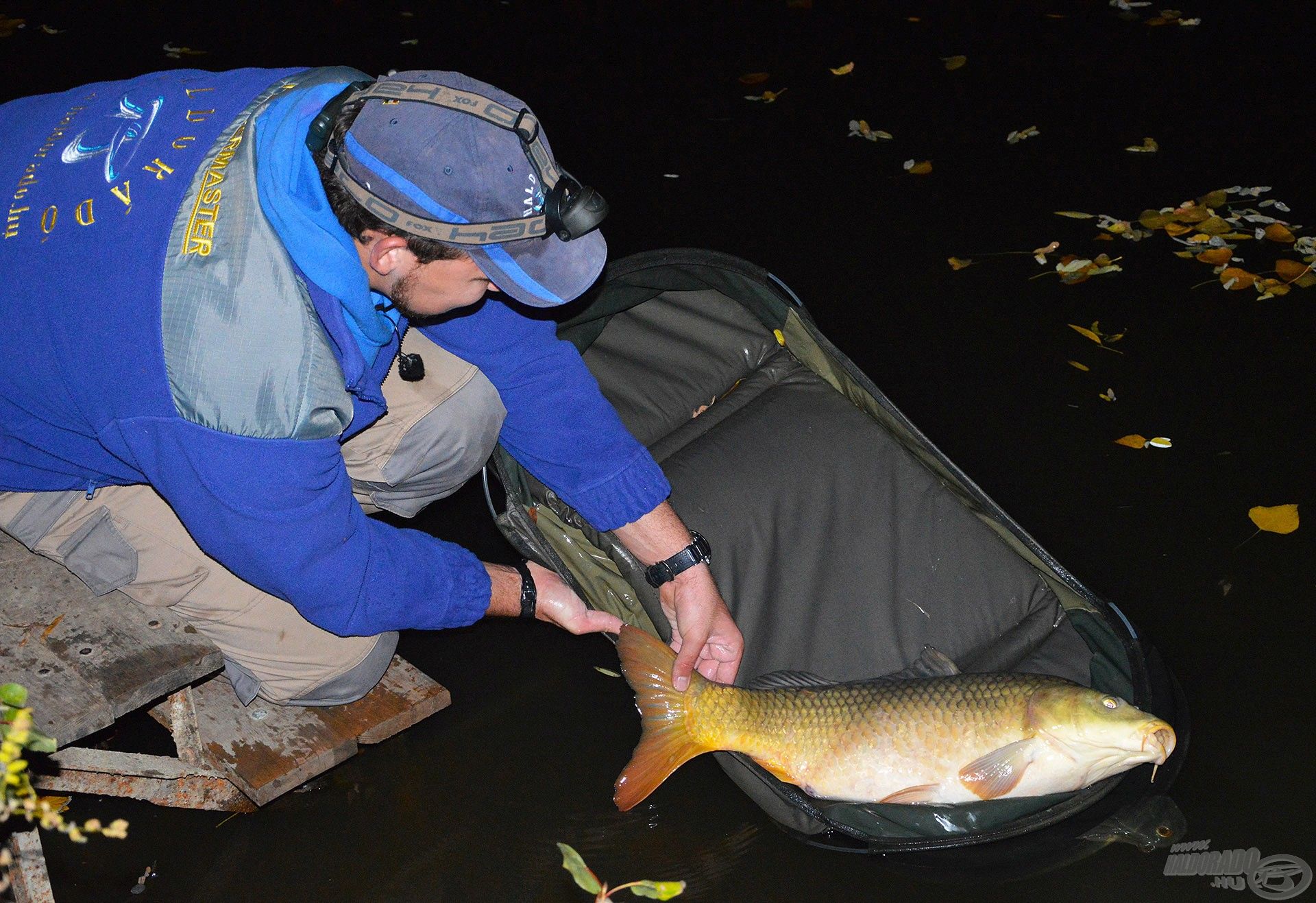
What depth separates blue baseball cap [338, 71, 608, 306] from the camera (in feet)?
5.71

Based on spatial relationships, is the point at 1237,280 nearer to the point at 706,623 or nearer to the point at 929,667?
the point at 929,667

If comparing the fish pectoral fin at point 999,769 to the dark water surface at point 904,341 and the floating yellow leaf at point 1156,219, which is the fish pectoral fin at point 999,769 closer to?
the dark water surface at point 904,341

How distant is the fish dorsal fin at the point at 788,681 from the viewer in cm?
229

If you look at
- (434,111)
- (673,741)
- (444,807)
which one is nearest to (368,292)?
(434,111)

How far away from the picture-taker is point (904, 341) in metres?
3.71

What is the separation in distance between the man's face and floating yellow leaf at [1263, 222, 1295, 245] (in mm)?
3212

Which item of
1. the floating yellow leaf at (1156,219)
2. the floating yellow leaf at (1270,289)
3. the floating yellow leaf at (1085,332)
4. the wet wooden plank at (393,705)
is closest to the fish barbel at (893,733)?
the wet wooden plank at (393,705)

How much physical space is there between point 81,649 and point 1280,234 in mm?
3929

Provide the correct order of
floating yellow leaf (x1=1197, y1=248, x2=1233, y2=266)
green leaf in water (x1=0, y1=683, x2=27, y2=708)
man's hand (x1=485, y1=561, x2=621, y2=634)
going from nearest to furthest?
green leaf in water (x1=0, y1=683, x2=27, y2=708) < man's hand (x1=485, y1=561, x2=621, y2=634) < floating yellow leaf (x1=1197, y1=248, x2=1233, y2=266)

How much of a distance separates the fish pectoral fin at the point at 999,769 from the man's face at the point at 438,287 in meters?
1.23

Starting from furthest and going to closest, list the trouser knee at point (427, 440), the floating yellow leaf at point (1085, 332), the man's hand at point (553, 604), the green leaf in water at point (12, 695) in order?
the floating yellow leaf at point (1085, 332), the trouser knee at point (427, 440), the man's hand at point (553, 604), the green leaf in water at point (12, 695)

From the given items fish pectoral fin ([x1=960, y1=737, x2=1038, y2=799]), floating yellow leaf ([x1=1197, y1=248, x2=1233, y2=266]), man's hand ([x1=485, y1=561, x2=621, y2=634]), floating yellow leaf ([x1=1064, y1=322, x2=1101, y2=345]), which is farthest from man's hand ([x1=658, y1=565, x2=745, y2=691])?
floating yellow leaf ([x1=1197, y1=248, x2=1233, y2=266])

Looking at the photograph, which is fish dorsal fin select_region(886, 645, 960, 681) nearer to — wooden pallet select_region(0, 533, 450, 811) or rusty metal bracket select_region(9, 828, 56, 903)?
wooden pallet select_region(0, 533, 450, 811)

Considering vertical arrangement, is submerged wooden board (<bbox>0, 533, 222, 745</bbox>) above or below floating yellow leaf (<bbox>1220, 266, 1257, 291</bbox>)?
above
